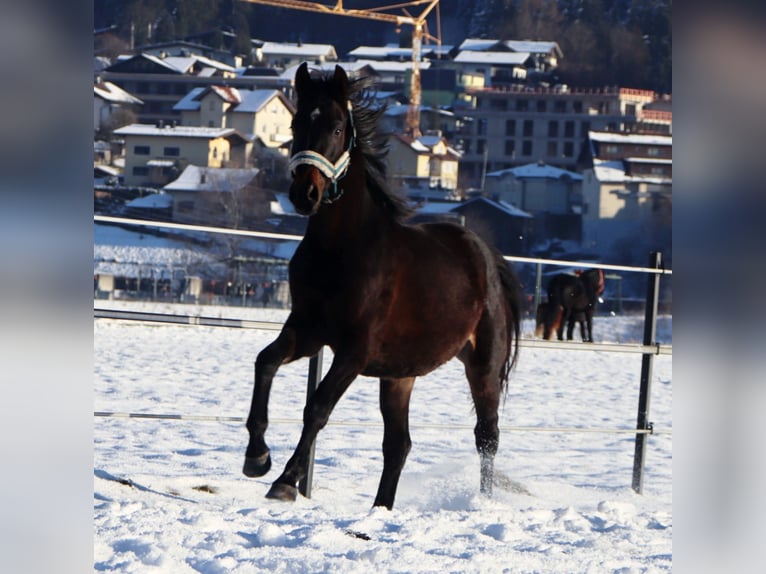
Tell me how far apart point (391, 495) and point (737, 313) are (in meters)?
2.92

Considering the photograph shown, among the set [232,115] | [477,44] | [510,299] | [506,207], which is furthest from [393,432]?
[506,207]

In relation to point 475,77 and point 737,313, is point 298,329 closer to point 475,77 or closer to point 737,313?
point 737,313

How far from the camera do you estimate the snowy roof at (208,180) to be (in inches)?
1048

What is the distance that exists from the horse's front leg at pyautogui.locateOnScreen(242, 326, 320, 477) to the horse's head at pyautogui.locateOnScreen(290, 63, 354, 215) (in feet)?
1.32

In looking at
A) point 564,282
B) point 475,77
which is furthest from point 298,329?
point 475,77

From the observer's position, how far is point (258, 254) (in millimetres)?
22750

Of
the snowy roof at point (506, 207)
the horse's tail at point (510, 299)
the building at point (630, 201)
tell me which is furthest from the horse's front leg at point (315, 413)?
the building at point (630, 201)

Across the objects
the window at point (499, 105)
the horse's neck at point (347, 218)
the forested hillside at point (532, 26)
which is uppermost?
the forested hillside at point (532, 26)

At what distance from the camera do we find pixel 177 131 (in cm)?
2689

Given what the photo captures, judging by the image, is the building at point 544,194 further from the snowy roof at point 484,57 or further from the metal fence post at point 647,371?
the metal fence post at point 647,371

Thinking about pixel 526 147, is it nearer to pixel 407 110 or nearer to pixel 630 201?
pixel 630 201

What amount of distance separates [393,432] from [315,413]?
2.65 feet

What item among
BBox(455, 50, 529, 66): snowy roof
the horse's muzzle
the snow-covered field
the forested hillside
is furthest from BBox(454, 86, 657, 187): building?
the horse's muzzle

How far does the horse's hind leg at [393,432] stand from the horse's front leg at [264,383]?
2.42 ft
